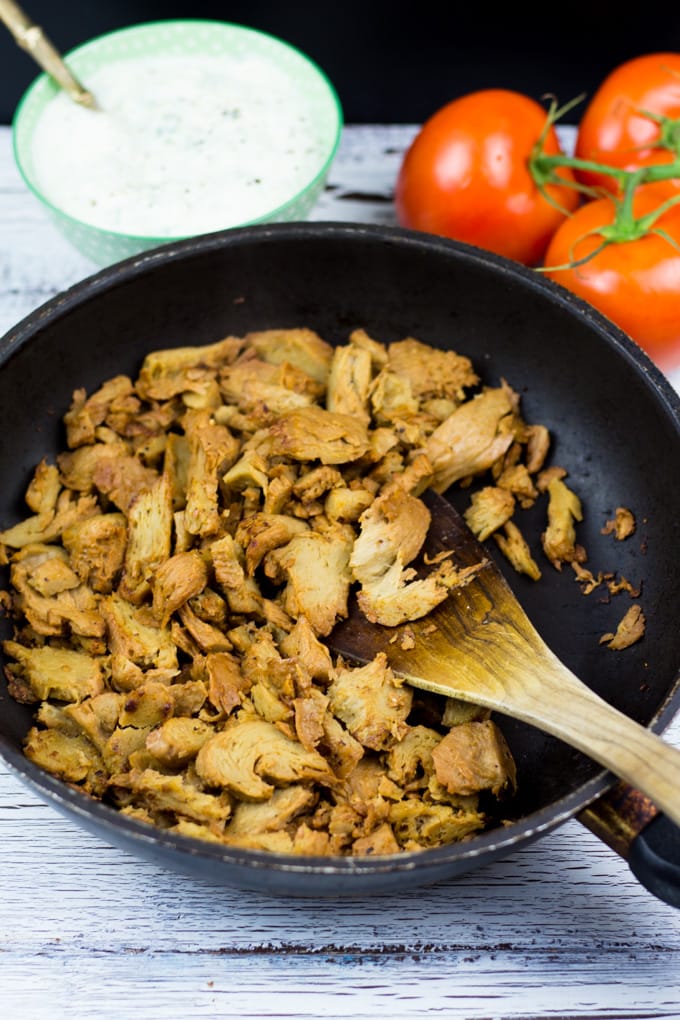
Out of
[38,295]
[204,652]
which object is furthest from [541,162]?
[204,652]

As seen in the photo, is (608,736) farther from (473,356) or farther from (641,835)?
(473,356)

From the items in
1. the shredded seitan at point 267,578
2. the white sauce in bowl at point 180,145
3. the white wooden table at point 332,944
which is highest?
the white sauce in bowl at point 180,145

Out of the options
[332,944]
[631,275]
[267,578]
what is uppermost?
[267,578]

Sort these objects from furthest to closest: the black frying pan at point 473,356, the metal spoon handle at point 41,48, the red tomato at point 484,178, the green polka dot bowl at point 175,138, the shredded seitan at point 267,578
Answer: the red tomato at point 484,178 → the green polka dot bowl at point 175,138 → the metal spoon handle at point 41,48 → the black frying pan at point 473,356 → the shredded seitan at point 267,578

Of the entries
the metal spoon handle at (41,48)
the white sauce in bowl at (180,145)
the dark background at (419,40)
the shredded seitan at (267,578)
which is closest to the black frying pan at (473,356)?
the shredded seitan at (267,578)

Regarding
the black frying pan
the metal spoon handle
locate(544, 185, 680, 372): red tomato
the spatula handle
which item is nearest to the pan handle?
the spatula handle

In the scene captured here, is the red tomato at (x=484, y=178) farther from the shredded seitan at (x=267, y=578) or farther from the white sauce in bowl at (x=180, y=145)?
the shredded seitan at (x=267, y=578)

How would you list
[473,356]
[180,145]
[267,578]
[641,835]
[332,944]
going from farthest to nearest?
[180,145], [473,356], [267,578], [332,944], [641,835]

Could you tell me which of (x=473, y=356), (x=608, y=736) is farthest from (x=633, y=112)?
(x=608, y=736)
